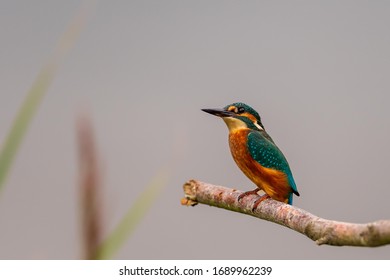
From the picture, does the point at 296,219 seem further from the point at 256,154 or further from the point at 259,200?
the point at 256,154

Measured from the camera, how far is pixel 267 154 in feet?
5.50

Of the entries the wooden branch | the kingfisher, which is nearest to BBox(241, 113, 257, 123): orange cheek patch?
the kingfisher

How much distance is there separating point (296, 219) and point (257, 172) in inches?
18.6

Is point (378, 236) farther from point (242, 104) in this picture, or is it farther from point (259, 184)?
point (242, 104)

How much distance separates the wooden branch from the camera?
34.9 inches

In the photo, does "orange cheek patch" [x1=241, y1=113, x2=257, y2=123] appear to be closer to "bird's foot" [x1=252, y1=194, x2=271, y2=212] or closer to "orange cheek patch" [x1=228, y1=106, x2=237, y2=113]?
"orange cheek patch" [x1=228, y1=106, x2=237, y2=113]

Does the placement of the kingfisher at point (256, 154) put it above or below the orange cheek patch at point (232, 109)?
below

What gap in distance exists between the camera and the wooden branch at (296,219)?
34.9 inches

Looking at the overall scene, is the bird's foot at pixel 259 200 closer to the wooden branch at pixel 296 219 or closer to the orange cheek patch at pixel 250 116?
the wooden branch at pixel 296 219

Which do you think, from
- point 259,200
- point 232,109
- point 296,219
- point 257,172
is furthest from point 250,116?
point 296,219

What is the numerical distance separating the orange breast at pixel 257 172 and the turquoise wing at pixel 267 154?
1 cm

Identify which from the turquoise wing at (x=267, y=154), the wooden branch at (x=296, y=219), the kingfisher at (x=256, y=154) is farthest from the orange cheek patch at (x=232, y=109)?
the wooden branch at (x=296, y=219)

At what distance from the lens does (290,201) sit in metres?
1.63
